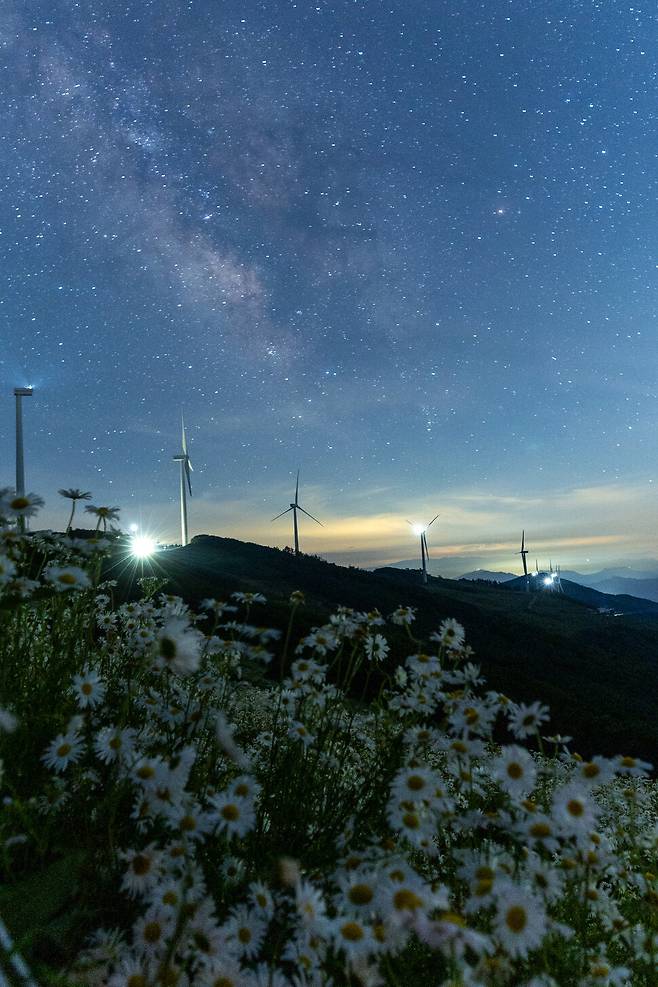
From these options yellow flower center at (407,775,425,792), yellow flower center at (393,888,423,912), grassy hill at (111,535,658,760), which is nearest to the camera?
yellow flower center at (393,888,423,912)

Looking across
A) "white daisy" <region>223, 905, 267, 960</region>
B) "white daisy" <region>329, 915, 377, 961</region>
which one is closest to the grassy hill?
"white daisy" <region>223, 905, 267, 960</region>

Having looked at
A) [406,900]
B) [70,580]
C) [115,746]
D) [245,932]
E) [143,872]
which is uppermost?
[70,580]

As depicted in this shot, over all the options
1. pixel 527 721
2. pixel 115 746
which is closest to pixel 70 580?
pixel 115 746

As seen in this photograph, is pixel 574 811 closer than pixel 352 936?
No

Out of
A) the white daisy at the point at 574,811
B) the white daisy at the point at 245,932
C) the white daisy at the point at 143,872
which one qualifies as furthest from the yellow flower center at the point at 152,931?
the white daisy at the point at 574,811

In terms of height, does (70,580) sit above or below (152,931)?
above

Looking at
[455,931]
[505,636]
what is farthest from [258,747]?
[505,636]

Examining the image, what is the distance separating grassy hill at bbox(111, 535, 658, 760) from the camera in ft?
78.7

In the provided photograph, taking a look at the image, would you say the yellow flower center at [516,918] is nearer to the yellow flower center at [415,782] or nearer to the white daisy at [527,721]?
the yellow flower center at [415,782]

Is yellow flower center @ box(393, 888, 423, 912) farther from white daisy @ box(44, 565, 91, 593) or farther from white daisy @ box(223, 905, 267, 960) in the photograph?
white daisy @ box(44, 565, 91, 593)

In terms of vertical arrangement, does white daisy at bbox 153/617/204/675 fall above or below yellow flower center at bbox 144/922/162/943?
above

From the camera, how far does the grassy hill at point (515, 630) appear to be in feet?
78.7

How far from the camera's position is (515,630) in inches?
2052

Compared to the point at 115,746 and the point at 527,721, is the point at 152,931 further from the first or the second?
the point at 527,721
